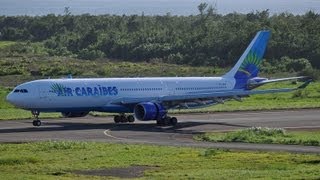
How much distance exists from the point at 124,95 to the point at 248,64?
1250cm

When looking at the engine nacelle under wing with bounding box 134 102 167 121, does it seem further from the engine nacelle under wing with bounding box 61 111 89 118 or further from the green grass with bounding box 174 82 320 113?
the green grass with bounding box 174 82 320 113

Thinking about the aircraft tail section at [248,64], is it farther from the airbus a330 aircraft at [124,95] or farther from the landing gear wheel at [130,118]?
the landing gear wheel at [130,118]

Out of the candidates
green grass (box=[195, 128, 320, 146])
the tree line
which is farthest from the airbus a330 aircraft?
the tree line

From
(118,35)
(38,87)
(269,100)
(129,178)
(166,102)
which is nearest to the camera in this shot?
(129,178)

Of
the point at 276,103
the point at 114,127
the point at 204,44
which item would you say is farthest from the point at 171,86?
the point at 204,44

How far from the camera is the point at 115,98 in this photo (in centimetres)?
5884

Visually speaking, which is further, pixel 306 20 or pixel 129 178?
pixel 306 20

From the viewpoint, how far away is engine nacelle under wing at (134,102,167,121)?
57.0m

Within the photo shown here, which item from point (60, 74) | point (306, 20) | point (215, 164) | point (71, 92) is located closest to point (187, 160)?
point (215, 164)

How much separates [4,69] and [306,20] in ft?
214

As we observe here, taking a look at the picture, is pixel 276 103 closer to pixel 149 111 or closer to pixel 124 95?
pixel 124 95

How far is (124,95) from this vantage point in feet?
195

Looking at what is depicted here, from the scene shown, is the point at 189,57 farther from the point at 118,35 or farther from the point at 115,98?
the point at 115,98

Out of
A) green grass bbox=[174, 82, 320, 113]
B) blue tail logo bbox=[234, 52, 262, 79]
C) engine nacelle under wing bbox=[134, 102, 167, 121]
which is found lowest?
green grass bbox=[174, 82, 320, 113]
